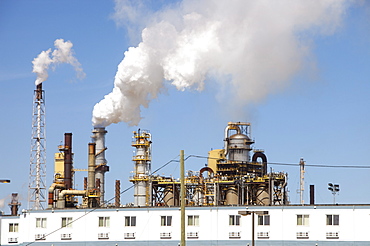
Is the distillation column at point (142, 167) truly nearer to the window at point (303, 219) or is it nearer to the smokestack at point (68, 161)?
the smokestack at point (68, 161)

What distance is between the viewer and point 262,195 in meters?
104

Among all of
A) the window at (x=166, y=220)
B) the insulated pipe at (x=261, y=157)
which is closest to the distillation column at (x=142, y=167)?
the insulated pipe at (x=261, y=157)

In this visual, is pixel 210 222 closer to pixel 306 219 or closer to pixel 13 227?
→ pixel 306 219

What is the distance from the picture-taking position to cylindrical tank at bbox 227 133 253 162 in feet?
363

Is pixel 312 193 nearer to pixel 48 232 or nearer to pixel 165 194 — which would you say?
pixel 165 194

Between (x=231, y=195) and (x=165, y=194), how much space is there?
9.88 m

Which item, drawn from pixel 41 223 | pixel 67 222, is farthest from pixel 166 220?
pixel 41 223

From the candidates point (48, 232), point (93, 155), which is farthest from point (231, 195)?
point (48, 232)

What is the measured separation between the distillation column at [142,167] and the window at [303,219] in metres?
36.5

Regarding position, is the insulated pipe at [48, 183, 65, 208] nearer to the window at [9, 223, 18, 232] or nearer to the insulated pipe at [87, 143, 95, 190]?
the insulated pipe at [87, 143, 95, 190]

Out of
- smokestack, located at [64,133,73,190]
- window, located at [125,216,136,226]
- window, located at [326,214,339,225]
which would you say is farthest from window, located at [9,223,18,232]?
window, located at [326,214,339,225]

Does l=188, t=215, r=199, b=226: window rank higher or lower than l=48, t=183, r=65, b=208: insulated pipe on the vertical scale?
lower

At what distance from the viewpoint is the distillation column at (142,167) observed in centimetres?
10988

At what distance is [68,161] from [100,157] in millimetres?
11483
